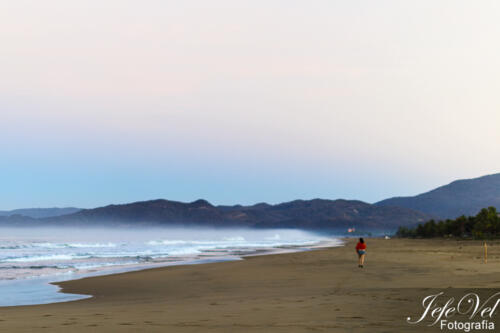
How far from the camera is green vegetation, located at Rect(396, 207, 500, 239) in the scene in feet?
329

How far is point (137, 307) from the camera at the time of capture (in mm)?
14156

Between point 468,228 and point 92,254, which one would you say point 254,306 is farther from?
point 468,228

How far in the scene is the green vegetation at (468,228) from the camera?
329 feet

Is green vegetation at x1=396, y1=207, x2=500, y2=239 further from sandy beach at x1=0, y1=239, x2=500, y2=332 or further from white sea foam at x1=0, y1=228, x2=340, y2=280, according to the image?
sandy beach at x1=0, y1=239, x2=500, y2=332

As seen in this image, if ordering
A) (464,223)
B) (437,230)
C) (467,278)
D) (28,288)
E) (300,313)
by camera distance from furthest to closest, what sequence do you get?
1. (437,230)
2. (464,223)
3. (28,288)
4. (467,278)
5. (300,313)

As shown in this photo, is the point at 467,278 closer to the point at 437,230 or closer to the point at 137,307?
the point at 137,307

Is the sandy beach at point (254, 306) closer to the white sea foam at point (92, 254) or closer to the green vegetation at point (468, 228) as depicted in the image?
the white sea foam at point (92, 254)

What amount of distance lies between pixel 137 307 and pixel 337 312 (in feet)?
18.7

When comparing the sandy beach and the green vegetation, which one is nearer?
the sandy beach

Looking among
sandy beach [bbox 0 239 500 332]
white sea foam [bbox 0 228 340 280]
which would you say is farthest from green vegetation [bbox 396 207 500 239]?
sandy beach [bbox 0 239 500 332]

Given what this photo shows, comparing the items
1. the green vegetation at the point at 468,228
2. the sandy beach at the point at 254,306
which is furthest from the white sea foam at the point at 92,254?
the green vegetation at the point at 468,228

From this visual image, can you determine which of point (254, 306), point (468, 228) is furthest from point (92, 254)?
point (468, 228)

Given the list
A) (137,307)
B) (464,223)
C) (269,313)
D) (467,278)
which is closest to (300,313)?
(269,313)

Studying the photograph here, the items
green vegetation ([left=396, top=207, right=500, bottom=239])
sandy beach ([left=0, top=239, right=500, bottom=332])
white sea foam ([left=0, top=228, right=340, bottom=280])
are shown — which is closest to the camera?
sandy beach ([left=0, top=239, right=500, bottom=332])
